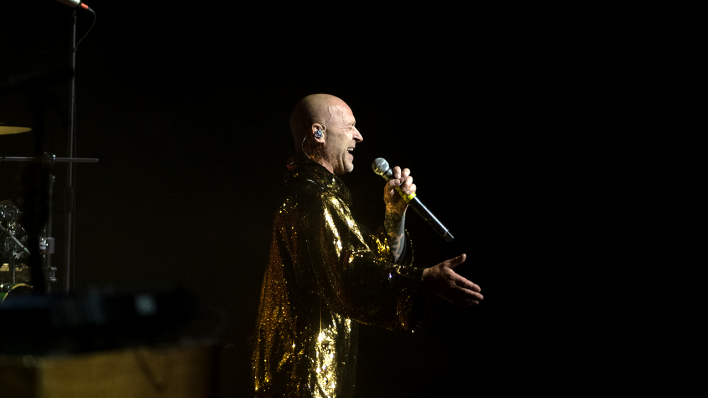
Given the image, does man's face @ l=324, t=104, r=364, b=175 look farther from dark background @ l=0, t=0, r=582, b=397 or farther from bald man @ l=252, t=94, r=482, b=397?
dark background @ l=0, t=0, r=582, b=397

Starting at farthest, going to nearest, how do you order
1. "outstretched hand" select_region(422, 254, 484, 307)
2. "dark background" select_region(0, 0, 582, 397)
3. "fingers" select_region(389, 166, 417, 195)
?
"dark background" select_region(0, 0, 582, 397)
"fingers" select_region(389, 166, 417, 195)
"outstretched hand" select_region(422, 254, 484, 307)

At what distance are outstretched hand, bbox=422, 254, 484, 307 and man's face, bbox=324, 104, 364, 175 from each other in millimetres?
560

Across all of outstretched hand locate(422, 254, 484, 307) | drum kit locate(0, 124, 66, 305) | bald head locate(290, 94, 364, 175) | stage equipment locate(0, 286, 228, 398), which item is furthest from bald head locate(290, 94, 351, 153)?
drum kit locate(0, 124, 66, 305)

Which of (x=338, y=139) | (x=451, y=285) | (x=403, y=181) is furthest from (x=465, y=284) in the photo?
(x=338, y=139)

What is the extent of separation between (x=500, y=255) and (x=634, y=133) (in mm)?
730

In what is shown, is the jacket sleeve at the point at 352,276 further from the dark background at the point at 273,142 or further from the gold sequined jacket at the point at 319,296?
the dark background at the point at 273,142

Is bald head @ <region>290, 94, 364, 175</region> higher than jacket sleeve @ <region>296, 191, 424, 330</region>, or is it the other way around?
bald head @ <region>290, 94, 364, 175</region>

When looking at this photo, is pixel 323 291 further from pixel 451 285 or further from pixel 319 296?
pixel 451 285

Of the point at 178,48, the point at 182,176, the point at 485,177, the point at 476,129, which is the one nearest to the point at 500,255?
the point at 485,177

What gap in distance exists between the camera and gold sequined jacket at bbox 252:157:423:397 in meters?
1.51

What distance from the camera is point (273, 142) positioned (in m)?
3.17

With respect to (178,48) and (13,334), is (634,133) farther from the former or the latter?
(178,48)

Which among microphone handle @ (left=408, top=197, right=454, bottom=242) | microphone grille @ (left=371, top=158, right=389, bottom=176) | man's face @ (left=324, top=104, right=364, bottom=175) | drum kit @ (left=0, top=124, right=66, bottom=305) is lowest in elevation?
drum kit @ (left=0, top=124, right=66, bottom=305)

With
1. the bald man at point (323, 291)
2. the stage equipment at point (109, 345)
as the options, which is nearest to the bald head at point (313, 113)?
the bald man at point (323, 291)
